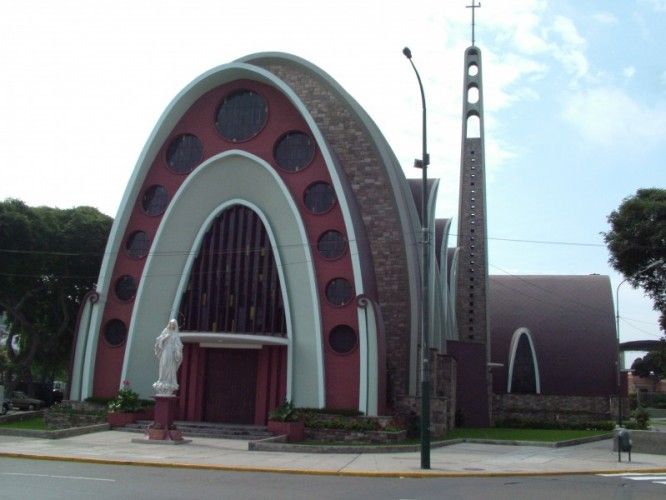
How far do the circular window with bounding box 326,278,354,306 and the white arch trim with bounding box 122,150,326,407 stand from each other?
2.39 feet

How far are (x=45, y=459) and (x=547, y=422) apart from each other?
31.2 m

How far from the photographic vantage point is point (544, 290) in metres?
53.5

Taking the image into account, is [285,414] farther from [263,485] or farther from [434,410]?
[263,485]

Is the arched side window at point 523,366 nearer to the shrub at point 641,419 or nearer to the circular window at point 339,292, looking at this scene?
the shrub at point 641,419

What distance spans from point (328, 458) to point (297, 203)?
12288 mm

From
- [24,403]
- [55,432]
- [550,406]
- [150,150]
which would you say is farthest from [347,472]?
[24,403]

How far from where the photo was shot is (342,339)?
28969 millimetres

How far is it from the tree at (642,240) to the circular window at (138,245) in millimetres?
20603

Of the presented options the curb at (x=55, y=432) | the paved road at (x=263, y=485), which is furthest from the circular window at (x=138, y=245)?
the paved road at (x=263, y=485)

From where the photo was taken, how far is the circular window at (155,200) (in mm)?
32728

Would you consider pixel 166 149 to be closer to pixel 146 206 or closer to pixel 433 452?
pixel 146 206

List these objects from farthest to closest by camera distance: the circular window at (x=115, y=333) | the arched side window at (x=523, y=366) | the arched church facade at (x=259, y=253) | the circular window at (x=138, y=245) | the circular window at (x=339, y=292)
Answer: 1. the arched side window at (x=523, y=366)
2. the circular window at (x=138, y=245)
3. the circular window at (x=115, y=333)
4. the arched church facade at (x=259, y=253)
5. the circular window at (x=339, y=292)

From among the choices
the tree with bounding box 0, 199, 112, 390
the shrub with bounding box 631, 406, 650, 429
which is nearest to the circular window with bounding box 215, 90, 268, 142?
the tree with bounding box 0, 199, 112, 390

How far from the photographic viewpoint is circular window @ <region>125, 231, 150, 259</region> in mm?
32531
